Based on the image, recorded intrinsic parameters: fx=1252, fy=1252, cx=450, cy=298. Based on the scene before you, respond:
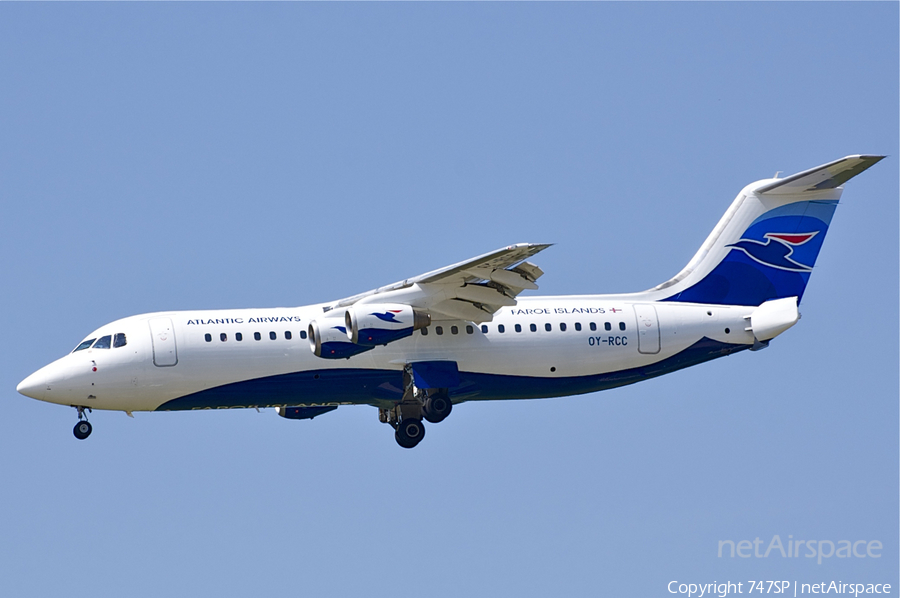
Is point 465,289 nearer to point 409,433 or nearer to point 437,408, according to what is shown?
point 437,408

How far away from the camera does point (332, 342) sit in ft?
58.1

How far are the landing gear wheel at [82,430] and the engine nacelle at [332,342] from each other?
11.8 feet

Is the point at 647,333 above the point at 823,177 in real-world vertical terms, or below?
below

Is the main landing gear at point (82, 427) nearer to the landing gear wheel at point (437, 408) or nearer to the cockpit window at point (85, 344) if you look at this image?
the cockpit window at point (85, 344)

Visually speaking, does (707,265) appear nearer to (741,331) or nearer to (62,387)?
(741,331)

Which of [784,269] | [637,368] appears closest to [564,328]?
[637,368]

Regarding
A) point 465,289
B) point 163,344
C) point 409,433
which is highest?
point 465,289

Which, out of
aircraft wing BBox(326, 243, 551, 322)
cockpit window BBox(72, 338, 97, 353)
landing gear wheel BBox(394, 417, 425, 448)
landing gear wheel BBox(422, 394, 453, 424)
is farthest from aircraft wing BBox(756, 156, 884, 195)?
cockpit window BBox(72, 338, 97, 353)

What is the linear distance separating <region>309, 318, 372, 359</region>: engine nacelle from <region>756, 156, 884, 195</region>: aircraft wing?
755 cm

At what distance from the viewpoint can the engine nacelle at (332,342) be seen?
58.1 ft

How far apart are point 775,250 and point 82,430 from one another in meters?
11.3

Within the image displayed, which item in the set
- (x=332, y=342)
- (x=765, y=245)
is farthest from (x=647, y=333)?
(x=332, y=342)

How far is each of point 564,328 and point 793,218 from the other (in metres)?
4.56

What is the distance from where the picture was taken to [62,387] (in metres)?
17.9
